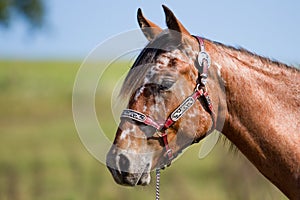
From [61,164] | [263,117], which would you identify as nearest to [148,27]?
[263,117]

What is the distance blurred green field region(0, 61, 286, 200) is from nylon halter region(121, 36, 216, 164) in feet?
3.93

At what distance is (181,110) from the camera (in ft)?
15.6

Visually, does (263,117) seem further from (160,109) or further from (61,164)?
Answer: (61,164)

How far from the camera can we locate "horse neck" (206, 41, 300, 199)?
4.86 meters

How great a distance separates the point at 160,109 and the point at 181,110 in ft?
0.50

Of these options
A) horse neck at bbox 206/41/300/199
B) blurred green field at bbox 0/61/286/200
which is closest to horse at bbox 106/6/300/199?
horse neck at bbox 206/41/300/199

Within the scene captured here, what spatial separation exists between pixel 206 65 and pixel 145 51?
0.43 metres

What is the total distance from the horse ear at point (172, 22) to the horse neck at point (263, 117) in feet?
0.93

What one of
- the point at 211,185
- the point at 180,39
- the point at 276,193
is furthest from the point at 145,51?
the point at 211,185

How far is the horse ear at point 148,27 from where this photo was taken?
199 inches

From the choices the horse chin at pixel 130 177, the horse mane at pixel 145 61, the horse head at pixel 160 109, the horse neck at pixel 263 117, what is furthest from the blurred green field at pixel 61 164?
the horse mane at pixel 145 61

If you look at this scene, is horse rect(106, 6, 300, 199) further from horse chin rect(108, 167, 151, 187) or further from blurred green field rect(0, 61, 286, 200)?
blurred green field rect(0, 61, 286, 200)

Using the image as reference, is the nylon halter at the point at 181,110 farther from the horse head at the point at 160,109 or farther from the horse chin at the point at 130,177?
the horse chin at the point at 130,177

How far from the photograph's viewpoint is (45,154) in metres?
21.4
